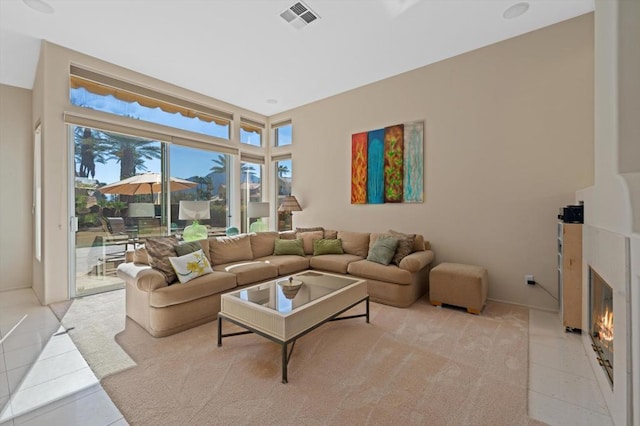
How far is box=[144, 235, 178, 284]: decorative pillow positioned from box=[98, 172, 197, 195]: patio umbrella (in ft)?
5.49

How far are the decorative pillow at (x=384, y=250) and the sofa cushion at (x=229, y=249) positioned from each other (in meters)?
1.84

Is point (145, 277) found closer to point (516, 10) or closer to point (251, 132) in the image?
point (251, 132)

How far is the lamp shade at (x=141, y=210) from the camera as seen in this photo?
426 cm

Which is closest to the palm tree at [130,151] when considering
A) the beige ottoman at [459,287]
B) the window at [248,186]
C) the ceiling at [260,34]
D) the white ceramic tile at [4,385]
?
the ceiling at [260,34]

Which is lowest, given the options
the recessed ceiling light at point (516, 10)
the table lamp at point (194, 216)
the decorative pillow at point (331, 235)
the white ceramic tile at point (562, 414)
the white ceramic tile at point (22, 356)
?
the white ceramic tile at point (562, 414)

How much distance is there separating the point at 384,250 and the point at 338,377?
6.65 feet

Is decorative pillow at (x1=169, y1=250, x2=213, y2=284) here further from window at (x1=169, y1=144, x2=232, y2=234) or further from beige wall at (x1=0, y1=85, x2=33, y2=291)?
beige wall at (x1=0, y1=85, x2=33, y2=291)

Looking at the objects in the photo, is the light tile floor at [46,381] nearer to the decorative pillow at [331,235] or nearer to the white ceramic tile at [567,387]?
the white ceramic tile at [567,387]

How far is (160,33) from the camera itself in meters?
3.30

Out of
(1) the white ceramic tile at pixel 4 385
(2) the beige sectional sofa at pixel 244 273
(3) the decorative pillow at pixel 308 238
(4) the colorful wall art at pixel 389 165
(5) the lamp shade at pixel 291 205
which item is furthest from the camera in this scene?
(5) the lamp shade at pixel 291 205

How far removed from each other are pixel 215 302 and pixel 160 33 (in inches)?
127

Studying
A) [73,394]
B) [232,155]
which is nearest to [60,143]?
[232,155]

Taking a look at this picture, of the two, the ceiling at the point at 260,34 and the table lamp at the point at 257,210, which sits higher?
the ceiling at the point at 260,34

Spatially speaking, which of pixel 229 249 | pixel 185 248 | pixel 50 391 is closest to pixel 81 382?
pixel 50 391
